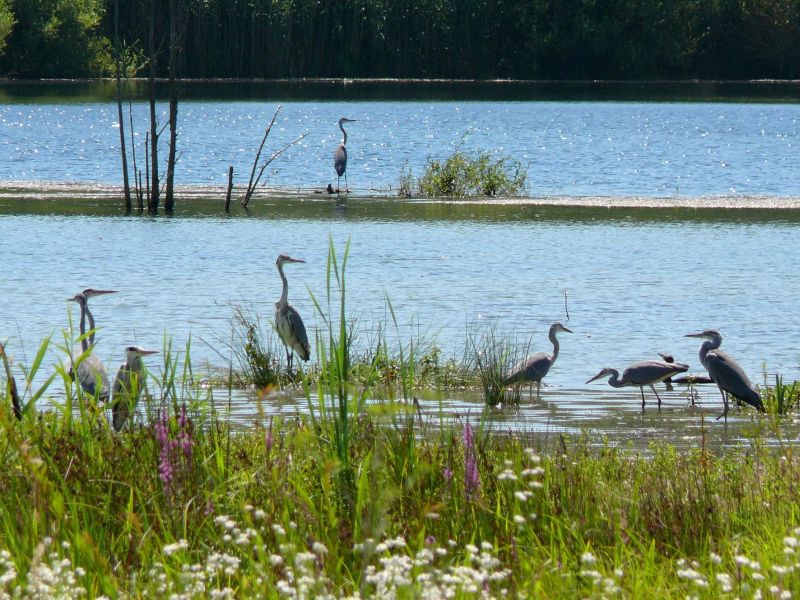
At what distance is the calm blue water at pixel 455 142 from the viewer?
31625 millimetres

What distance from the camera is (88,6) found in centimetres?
7300

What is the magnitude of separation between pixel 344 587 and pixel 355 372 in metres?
5.42

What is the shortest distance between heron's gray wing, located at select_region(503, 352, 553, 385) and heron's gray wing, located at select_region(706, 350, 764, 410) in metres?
1.12

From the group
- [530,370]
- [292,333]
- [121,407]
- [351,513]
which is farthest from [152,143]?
[351,513]

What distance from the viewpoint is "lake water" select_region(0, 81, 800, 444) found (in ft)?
37.5

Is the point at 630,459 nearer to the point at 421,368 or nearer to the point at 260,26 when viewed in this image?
the point at 421,368

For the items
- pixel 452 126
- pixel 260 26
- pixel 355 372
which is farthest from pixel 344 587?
pixel 260 26

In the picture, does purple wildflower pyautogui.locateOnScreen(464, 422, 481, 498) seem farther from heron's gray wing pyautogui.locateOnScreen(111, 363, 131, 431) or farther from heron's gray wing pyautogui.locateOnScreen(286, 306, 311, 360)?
heron's gray wing pyautogui.locateOnScreen(286, 306, 311, 360)

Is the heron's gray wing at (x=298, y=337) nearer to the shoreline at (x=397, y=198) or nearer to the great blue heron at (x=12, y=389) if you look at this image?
the great blue heron at (x=12, y=389)

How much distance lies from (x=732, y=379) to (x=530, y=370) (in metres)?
1.36

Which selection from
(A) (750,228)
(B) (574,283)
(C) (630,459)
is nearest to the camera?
(C) (630,459)

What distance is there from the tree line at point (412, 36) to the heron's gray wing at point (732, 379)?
62.7m

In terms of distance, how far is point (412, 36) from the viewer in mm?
75000

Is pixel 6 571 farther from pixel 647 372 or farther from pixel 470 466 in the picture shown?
pixel 647 372
